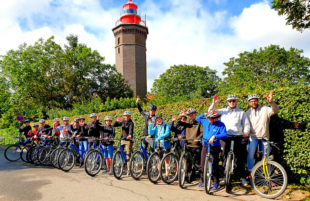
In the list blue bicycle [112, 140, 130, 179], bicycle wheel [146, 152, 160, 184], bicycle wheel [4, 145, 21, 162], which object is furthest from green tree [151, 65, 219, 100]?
bicycle wheel [146, 152, 160, 184]

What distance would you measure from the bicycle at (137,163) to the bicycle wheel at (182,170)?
1.35m

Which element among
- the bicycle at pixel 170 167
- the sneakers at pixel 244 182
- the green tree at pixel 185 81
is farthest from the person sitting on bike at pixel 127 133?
the green tree at pixel 185 81

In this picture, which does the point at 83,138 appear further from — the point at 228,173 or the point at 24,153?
the point at 228,173

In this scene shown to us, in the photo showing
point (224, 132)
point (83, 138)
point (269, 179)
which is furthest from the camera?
point (83, 138)

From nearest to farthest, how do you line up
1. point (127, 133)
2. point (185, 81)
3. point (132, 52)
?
point (127, 133) < point (132, 52) < point (185, 81)

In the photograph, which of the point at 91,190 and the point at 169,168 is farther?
the point at 169,168

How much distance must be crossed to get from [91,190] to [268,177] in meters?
3.99

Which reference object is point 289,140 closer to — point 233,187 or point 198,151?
point 233,187

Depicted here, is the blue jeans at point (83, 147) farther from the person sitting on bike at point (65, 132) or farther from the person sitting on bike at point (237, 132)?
the person sitting on bike at point (237, 132)

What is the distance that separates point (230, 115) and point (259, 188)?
175cm

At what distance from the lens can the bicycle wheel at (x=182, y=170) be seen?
5.49 meters

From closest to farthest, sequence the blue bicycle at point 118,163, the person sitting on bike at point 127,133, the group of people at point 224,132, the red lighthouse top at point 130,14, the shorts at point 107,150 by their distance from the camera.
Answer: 1. the group of people at point 224,132
2. the blue bicycle at point 118,163
3. the person sitting on bike at point 127,133
4. the shorts at point 107,150
5. the red lighthouse top at point 130,14

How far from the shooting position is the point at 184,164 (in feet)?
19.2

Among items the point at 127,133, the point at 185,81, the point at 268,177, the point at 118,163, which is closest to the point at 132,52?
the point at 185,81
